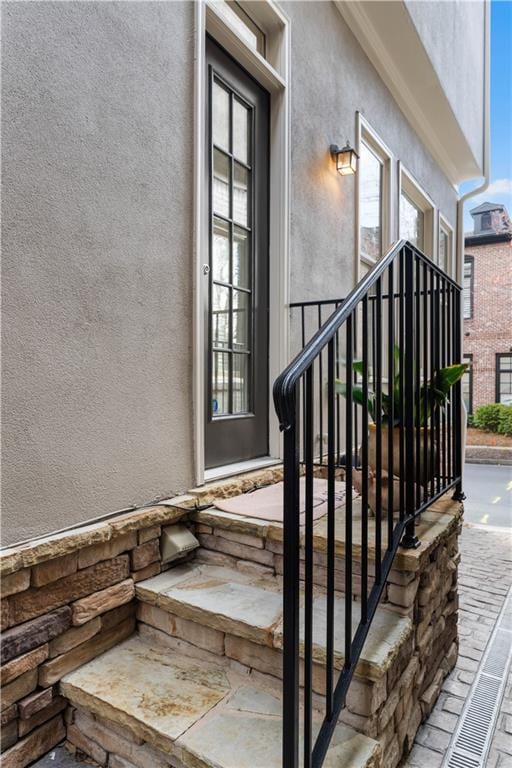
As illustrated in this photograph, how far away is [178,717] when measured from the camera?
1.26 m

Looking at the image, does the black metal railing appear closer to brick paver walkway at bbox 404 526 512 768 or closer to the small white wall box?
the small white wall box

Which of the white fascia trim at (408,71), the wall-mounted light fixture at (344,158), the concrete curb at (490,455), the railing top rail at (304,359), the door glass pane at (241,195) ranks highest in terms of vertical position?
the white fascia trim at (408,71)

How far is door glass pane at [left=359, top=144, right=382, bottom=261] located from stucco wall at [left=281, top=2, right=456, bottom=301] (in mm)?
334

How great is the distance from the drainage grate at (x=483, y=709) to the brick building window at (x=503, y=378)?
1201 cm

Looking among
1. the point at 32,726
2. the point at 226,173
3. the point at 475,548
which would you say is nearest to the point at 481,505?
the point at 475,548

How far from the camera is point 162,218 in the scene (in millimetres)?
1866

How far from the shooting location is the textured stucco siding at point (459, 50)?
4074 millimetres

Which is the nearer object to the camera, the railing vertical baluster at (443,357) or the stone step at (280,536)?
the stone step at (280,536)

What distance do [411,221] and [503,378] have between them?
9347 millimetres

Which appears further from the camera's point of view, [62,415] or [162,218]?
[162,218]

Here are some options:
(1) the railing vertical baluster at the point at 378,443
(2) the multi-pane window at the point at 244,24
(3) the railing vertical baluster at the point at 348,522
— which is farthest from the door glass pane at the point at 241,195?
(3) the railing vertical baluster at the point at 348,522

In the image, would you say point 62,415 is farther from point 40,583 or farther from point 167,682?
point 167,682

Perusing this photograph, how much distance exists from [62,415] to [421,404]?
4.24ft

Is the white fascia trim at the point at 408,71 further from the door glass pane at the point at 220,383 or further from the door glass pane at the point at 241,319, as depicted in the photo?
the door glass pane at the point at 220,383
